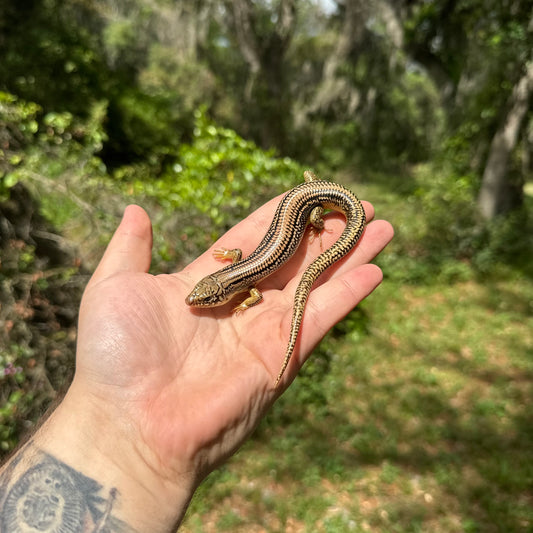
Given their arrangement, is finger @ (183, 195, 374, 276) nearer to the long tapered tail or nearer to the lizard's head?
the long tapered tail

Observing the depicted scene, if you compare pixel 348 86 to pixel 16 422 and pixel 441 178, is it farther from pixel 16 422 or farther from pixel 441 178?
pixel 16 422

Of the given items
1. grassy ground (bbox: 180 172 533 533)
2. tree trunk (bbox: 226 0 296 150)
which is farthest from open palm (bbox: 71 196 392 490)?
tree trunk (bbox: 226 0 296 150)

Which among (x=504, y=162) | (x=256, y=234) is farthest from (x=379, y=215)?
(x=256, y=234)

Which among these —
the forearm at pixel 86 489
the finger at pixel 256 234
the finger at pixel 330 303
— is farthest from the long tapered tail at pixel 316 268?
the forearm at pixel 86 489

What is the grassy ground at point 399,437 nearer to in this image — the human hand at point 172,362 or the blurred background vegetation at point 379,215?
the blurred background vegetation at point 379,215

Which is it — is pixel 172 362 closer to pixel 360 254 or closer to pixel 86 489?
pixel 86 489

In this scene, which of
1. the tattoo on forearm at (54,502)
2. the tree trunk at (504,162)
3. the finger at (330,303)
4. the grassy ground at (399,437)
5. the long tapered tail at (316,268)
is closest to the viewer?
the tattoo on forearm at (54,502)
